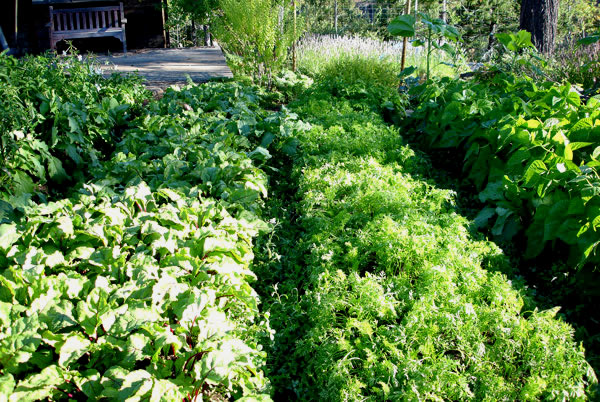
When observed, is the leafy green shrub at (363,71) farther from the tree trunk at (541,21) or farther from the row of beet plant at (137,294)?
the row of beet plant at (137,294)

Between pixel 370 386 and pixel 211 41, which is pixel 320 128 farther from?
pixel 211 41

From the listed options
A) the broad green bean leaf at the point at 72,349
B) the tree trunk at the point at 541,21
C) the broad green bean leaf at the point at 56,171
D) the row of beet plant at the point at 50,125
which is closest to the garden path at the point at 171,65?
the row of beet plant at the point at 50,125

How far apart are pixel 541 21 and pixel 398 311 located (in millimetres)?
9055

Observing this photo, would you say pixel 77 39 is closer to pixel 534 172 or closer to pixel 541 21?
pixel 541 21

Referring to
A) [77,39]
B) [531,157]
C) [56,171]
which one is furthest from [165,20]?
[531,157]

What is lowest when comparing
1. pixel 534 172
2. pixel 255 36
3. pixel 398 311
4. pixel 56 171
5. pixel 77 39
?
pixel 398 311

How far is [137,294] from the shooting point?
2.12 meters

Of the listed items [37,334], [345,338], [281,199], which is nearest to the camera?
[37,334]

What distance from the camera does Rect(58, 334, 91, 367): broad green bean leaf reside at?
1778 mm

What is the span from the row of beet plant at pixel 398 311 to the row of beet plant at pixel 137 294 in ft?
0.88

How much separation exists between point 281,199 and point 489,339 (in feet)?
7.35

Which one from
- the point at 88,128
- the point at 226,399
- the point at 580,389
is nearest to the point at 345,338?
the point at 226,399

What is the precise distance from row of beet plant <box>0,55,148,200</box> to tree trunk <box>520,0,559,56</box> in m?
7.97

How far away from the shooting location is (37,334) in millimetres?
1810
